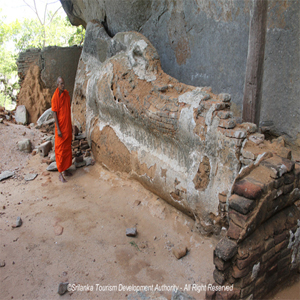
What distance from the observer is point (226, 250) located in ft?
7.09

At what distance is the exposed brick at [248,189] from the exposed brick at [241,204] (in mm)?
34

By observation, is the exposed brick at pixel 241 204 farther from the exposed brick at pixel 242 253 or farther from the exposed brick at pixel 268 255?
the exposed brick at pixel 268 255

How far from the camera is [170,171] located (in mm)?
3283

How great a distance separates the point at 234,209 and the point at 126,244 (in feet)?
4.59

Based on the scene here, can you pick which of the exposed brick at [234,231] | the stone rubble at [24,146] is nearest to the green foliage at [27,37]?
the stone rubble at [24,146]

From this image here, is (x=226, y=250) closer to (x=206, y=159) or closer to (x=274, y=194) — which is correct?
(x=274, y=194)

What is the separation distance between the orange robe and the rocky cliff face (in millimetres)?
2022

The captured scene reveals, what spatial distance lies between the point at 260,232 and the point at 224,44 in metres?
3.09

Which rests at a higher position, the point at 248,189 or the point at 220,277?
the point at 248,189

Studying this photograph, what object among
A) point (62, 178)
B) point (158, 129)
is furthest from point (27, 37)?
point (158, 129)

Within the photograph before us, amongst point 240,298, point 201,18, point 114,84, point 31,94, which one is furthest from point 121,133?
point 31,94

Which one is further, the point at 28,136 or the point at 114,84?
the point at 28,136

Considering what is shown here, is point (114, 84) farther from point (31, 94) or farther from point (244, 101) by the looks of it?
point (31, 94)

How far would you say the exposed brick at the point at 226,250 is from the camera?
84.6 inches
